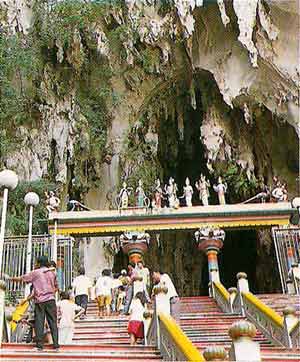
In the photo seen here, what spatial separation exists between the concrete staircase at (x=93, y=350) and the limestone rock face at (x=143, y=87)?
8103mm

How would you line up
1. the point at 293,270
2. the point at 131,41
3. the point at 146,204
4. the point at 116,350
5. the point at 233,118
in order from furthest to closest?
the point at 233,118, the point at 131,41, the point at 146,204, the point at 293,270, the point at 116,350

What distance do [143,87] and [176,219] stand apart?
536 centimetres

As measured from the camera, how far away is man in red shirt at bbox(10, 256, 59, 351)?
224 inches

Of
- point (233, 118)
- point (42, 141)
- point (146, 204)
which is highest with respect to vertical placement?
point (233, 118)

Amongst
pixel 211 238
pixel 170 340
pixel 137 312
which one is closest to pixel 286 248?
pixel 211 238

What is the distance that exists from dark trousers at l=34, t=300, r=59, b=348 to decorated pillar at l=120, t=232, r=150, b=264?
7.17 meters

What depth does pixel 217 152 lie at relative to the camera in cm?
1734

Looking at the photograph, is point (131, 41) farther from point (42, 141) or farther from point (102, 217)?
point (102, 217)

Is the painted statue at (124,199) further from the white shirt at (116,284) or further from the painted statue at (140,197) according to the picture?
the white shirt at (116,284)

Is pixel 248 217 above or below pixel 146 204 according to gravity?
below

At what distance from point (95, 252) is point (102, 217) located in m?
2.40

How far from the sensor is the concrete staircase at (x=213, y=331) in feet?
18.2

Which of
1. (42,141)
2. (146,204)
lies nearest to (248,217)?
(146,204)

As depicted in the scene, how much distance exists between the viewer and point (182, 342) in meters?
4.76
